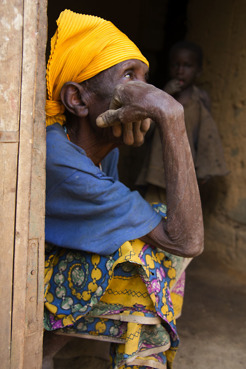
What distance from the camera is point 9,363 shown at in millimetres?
1480

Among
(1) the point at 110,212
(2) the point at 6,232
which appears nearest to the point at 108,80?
(1) the point at 110,212

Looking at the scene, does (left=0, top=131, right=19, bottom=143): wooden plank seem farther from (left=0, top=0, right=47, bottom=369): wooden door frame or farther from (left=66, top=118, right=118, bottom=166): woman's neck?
(left=66, top=118, right=118, bottom=166): woman's neck

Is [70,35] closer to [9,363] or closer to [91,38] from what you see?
[91,38]

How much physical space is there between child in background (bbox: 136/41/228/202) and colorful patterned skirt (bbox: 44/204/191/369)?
76.1 inches

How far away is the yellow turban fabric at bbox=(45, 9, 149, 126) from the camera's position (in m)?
1.92

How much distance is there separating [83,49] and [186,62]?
2158 millimetres

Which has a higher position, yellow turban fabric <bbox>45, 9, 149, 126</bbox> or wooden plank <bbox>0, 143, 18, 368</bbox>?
yellow turban fabric <bbox>45, 9, 149, 126</bbox>

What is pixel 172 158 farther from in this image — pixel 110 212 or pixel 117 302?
pixel 117 302

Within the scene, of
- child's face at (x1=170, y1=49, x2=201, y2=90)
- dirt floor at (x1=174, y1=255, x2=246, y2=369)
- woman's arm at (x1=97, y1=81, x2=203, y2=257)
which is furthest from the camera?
child's face at (x1=170, y1=49, x2=201, y2=90)

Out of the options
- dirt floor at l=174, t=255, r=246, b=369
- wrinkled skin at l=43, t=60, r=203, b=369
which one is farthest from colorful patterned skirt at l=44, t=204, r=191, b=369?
dirt floor at l=174, t=255, r=246, b=369

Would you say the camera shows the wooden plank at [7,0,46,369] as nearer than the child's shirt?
Yes

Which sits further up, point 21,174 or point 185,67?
point 185,67

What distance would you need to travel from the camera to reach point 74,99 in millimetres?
2021

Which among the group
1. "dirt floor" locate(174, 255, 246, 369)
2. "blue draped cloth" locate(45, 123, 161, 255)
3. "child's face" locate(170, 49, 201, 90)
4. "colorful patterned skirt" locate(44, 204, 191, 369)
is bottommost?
"dirt floor" locate(174, 255, 246, 369)
